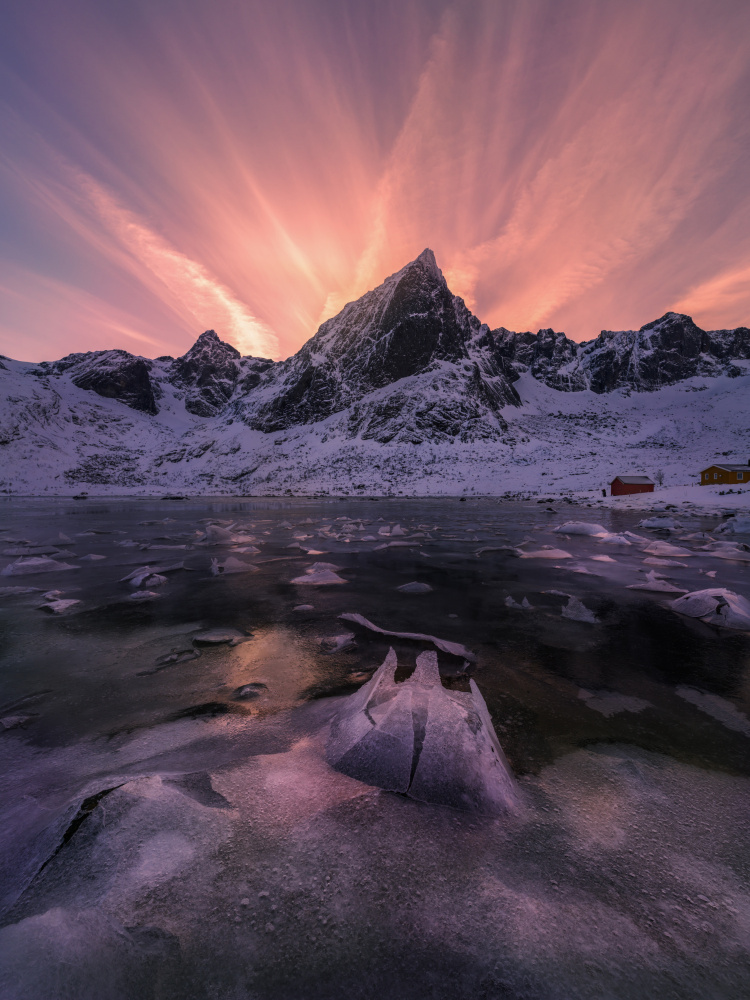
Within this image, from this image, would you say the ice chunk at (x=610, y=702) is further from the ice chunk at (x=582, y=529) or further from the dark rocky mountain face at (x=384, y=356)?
the dark rocky mountain face at (x=384, y=356)

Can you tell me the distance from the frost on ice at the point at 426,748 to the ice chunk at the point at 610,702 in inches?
32.0

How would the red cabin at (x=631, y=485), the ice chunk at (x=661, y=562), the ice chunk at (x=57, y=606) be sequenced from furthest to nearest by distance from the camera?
the red cabin at (x=631, y=485), the ice chunk at (x=661, y=562), the ice chunk at (x=57, y=606)

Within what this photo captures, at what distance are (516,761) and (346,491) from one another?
39.1 m

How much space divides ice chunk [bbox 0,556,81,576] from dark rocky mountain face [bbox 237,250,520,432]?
5765 centimetres

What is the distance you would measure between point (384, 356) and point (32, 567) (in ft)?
211

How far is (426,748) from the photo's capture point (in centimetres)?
179

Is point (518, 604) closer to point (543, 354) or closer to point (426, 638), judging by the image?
point (426, 638)

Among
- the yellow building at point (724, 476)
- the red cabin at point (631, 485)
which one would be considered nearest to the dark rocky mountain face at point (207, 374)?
the red cabin at point (631, 485)

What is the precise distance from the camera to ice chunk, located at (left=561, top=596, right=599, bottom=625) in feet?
13.0

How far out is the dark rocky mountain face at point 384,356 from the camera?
209 ft

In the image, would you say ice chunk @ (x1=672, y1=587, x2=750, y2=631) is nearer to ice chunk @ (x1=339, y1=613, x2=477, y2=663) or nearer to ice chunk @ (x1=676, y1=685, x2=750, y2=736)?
ice chunk @ (x1=676, y1=685, x2=750, y2=736)

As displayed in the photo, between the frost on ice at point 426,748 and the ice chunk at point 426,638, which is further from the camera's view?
the ice chunk at point 426,638

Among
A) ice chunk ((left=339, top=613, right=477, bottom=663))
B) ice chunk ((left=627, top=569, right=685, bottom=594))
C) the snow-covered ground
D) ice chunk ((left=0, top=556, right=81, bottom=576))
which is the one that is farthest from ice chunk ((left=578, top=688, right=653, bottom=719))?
the snow-covered ground

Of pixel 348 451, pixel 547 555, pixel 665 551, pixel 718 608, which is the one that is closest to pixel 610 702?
pixel 718 608
